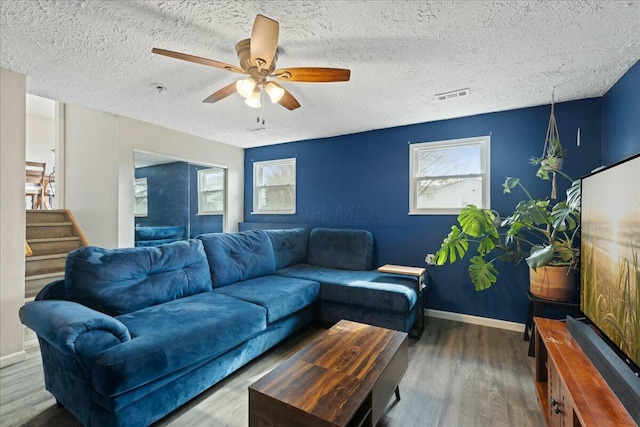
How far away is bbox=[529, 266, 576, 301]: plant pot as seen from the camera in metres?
2.33

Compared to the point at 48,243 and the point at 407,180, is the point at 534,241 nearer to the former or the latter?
the point at 407,180

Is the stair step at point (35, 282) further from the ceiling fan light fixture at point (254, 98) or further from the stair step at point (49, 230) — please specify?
the ceiling fan light fixture at point (254, 98)

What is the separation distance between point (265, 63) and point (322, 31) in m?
0.42

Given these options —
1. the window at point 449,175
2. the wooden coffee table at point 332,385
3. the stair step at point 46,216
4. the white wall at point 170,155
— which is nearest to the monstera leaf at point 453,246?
the window at point 449,175

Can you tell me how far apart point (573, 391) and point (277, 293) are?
→ 199 cm

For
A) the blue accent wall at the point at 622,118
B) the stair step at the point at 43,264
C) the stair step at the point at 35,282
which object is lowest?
the stair step at the point at 35,282

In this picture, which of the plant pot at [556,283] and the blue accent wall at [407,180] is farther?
the blue accent wall at [407,180]

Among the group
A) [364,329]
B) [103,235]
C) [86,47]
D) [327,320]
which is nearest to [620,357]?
[364,329]

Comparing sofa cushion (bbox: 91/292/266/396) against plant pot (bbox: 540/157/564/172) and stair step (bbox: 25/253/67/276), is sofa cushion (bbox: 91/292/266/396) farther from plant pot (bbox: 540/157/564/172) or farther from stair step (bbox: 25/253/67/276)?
plant pot (bbox: 540/157/564/172)

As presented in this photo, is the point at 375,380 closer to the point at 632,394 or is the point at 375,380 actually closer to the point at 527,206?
the point at 632,394

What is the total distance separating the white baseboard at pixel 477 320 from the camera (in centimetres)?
295

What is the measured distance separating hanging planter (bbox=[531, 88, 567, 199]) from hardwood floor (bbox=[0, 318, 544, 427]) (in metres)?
1.62

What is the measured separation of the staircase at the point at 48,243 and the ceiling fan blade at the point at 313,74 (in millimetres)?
3679

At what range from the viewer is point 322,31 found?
5.77 ft
